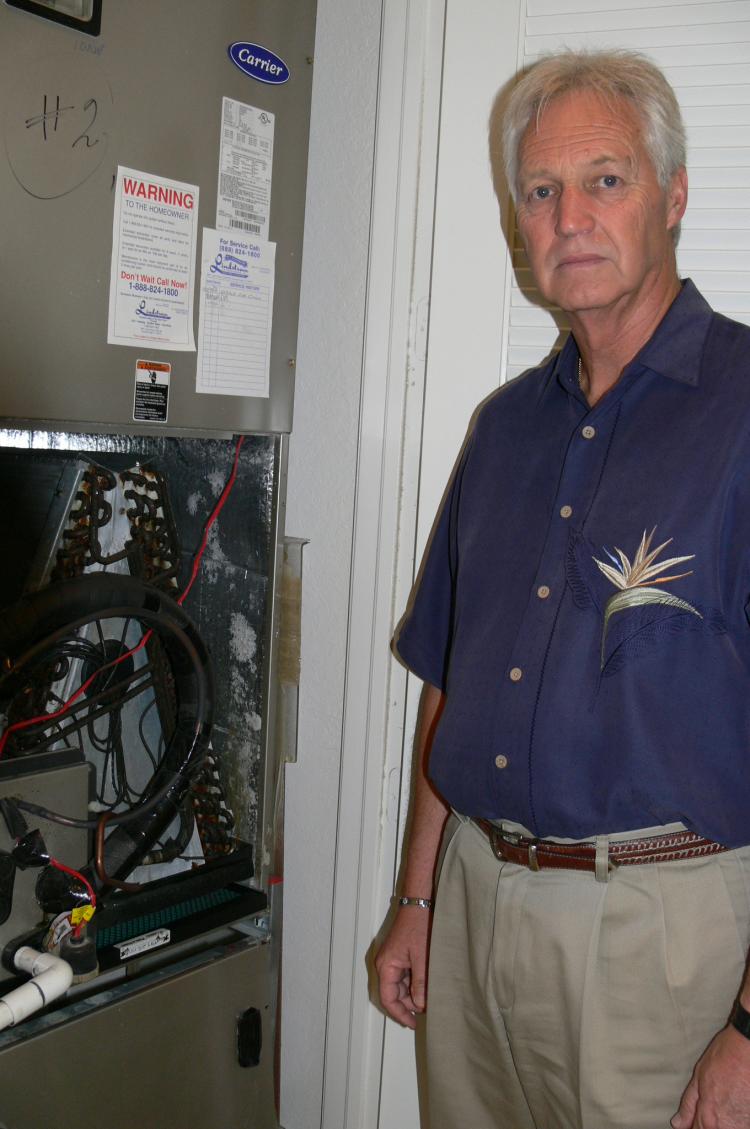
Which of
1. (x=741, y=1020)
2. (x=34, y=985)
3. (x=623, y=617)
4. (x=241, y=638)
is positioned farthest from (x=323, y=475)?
(x=741, y=1020)

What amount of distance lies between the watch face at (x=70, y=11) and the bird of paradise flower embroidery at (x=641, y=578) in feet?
2.78

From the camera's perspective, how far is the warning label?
49.8 inches

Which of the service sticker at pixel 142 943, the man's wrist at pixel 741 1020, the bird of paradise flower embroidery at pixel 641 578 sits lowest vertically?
the service sticker at pixel 142 943

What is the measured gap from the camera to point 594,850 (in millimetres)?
1137

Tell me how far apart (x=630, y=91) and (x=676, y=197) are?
0.14 m

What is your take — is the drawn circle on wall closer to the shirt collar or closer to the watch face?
the watch face

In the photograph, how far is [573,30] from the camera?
1.45 meters

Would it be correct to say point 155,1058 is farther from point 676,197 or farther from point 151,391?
point 676,197

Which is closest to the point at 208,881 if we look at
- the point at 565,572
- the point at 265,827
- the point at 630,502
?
the point at 265,827

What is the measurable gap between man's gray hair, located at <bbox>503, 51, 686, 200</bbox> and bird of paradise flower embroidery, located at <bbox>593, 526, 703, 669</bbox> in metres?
0.46

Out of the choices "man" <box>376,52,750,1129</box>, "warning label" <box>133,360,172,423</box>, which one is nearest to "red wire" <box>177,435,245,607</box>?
"warning label" <box>133,360,172,423</box>

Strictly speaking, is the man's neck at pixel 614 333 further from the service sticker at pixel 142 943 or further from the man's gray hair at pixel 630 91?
the service sticker at pixel 142 943

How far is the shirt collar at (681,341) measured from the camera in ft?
3.84

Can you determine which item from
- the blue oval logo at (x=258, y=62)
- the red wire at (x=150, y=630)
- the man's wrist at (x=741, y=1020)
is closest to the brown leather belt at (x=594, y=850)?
the man's wrist at (x=741, y=1020)
